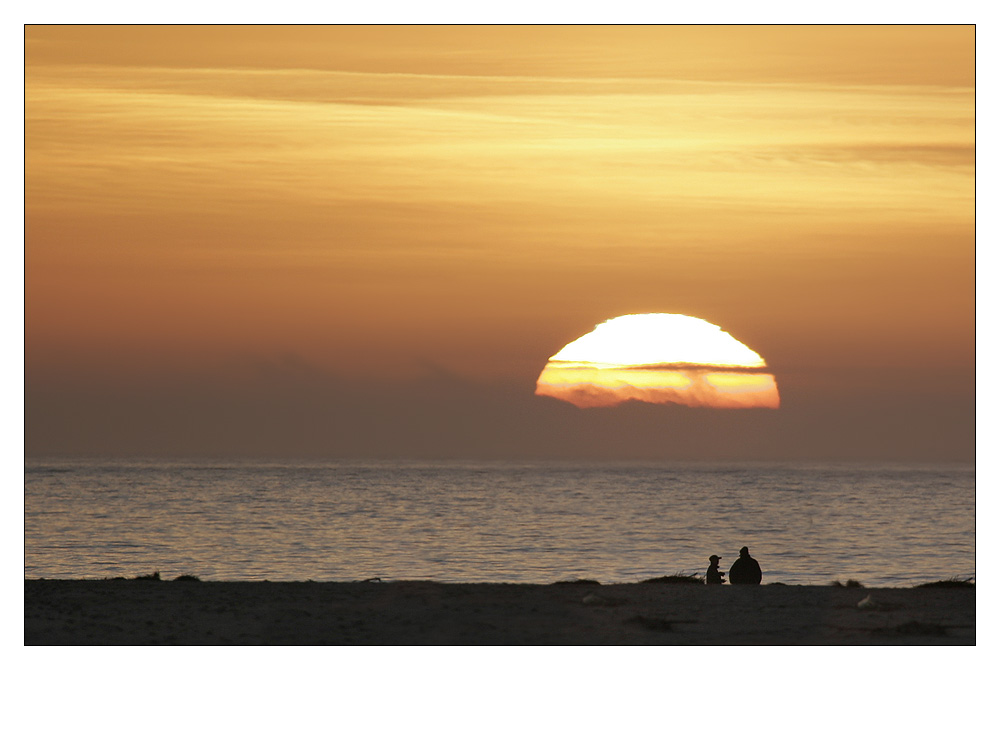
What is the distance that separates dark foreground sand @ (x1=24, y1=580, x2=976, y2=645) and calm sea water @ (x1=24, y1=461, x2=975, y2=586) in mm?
6536

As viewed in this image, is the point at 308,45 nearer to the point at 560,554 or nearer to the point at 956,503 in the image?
the point at 560,554

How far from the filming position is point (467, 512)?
6975 cm

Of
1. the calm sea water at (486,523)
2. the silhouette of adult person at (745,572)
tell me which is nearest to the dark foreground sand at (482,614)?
the silhouette of adult person at (745,572)

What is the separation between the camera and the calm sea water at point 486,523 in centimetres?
3788

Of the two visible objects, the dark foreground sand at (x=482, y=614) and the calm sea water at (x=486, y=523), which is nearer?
the dark foreground sand at (x=482, y=614)

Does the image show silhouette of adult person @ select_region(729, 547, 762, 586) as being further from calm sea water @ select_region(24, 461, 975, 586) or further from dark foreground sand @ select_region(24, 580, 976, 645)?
calm sea water @ select_region(24, 461, 975, 586)

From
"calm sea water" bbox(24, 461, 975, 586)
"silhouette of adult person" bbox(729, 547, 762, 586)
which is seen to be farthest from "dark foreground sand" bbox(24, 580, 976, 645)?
"calm sea water" bbox(24, 461, 975, 586)

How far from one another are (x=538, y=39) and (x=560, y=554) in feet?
100

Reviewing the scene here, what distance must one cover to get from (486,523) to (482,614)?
151 feet

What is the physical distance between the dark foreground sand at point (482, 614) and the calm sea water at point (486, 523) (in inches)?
257

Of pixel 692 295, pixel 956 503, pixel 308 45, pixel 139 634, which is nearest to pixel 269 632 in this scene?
Answer: pixel 139 634

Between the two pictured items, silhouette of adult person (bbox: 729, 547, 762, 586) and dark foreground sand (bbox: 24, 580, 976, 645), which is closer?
dark foreground sand (bbox: 24, 580, 976, 645)

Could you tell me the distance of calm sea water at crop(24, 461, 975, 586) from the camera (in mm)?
37875

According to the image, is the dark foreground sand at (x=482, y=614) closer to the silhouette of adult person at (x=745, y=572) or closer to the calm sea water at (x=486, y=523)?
the silhouette of adult person at (x=745, y=572)
